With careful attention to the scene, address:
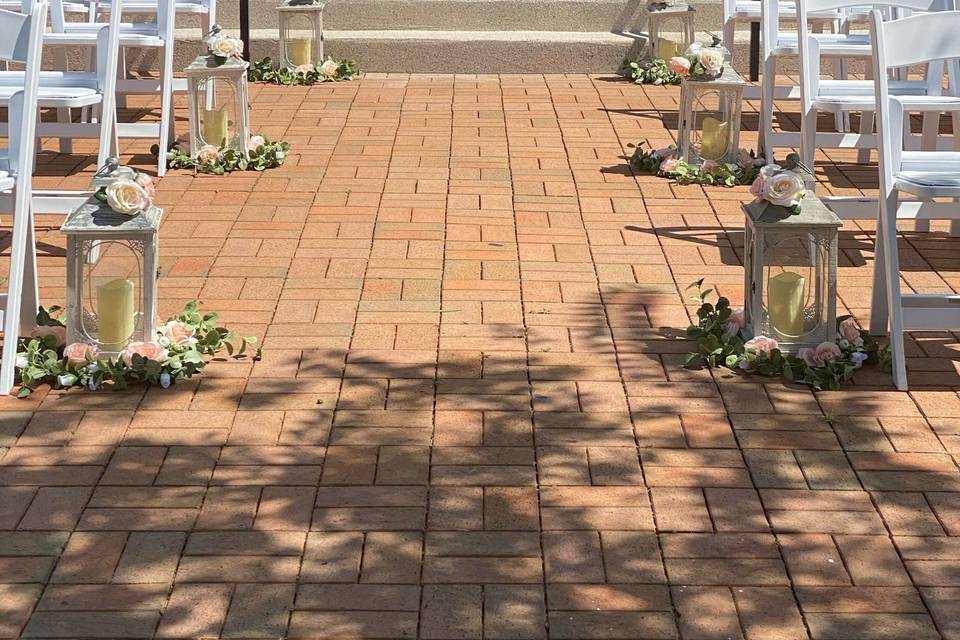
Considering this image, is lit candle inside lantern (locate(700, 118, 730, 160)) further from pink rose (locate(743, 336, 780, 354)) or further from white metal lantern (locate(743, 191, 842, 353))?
pink rose (locate(743, 336, 780, 354))

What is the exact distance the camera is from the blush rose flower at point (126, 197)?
4.21 m

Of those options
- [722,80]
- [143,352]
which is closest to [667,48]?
[722,80]

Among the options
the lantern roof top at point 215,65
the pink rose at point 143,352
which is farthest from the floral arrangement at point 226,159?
the pink rose at point 143,352

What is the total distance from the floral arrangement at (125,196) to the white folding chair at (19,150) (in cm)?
25

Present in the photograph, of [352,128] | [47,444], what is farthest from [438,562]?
[352,128]

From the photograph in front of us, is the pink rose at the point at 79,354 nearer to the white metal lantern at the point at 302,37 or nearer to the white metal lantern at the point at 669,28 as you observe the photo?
the white metal lantern at the point at 302,37

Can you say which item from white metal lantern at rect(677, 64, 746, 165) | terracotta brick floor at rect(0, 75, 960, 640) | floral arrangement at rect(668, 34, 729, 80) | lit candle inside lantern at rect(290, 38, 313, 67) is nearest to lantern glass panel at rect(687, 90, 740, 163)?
white metal lantern at rect(677, 64, 746, 165)

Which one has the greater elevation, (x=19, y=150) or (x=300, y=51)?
(x=300, y=51)

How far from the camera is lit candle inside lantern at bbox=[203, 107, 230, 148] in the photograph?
7098mm

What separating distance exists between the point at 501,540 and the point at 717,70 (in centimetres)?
397

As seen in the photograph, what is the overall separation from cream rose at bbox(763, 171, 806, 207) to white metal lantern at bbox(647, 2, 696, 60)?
5.19 m

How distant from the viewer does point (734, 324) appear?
4547 millimetres

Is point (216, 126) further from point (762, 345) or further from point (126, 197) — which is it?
point (762, 345)

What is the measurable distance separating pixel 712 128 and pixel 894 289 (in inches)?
109
